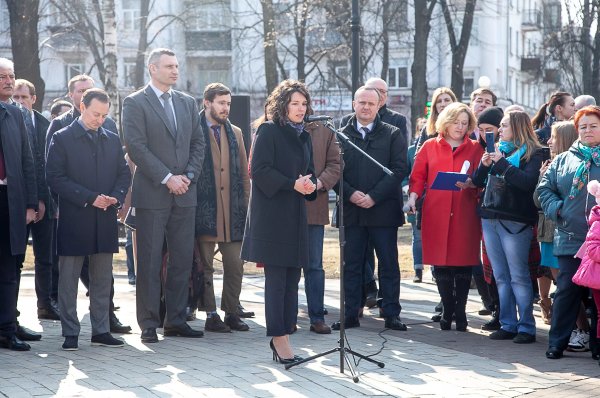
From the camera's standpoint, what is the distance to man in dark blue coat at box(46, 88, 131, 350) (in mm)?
8930

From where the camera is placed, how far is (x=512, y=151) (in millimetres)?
9602

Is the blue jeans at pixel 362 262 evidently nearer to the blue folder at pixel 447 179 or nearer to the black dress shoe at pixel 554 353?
the blue folder at pixel 447 179

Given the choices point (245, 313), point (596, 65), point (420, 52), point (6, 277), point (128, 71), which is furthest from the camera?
point (128, 71)

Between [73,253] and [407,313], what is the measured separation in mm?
3717

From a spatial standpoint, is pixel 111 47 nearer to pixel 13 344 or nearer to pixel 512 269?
pixel 13 344

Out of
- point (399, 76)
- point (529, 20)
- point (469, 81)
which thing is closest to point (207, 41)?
point (399, 76)

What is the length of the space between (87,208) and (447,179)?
10.1 feet

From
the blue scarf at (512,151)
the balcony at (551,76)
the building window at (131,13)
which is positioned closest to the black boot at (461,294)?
the blue scarf at (512,151)

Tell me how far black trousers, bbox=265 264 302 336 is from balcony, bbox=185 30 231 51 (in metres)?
50.8

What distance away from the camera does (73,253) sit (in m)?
8.92

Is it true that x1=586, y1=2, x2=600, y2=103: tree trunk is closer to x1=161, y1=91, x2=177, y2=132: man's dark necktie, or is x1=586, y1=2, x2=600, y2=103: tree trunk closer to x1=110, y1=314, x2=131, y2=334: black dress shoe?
x1=161, y1=91, x2=177, y2=132: man's dark necktie

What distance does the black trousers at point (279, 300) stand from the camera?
8109 millimetres

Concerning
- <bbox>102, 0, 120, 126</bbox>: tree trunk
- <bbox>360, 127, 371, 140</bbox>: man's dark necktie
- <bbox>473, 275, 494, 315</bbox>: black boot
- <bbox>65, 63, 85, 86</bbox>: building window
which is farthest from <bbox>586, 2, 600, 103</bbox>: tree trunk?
<bbox>65, 63, 85, 86</bbox>: building window

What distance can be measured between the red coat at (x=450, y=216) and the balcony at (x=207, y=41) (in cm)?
4904
